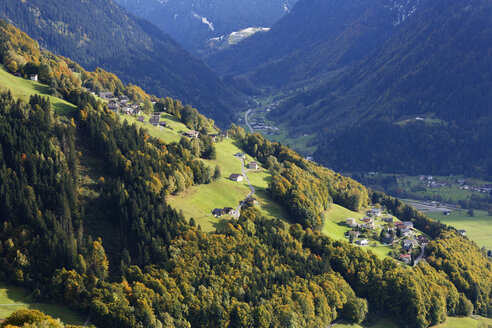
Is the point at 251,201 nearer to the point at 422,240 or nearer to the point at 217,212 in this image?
the point at 217,212

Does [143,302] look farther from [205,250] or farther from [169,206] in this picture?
[169,206]

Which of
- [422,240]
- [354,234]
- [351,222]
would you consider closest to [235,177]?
[354,234]

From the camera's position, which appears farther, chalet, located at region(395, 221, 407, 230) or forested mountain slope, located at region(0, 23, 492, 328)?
chalet, located at region(395, 221, 407, 230)

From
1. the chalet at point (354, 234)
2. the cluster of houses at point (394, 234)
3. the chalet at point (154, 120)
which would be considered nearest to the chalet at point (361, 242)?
the cluster of houses at point (394, 234)

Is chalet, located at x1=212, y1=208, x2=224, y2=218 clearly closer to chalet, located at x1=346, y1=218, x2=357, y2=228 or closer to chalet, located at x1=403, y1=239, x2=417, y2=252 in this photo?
chalet, located at x1=346, y1=218, x2=357, y2=228

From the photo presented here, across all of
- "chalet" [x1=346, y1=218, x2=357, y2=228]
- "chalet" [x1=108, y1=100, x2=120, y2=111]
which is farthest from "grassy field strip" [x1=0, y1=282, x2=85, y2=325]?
"chalet" [x1=346, y1=218, x2=357, y2=228]

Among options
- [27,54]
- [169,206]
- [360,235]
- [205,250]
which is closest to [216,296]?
[205,250]
